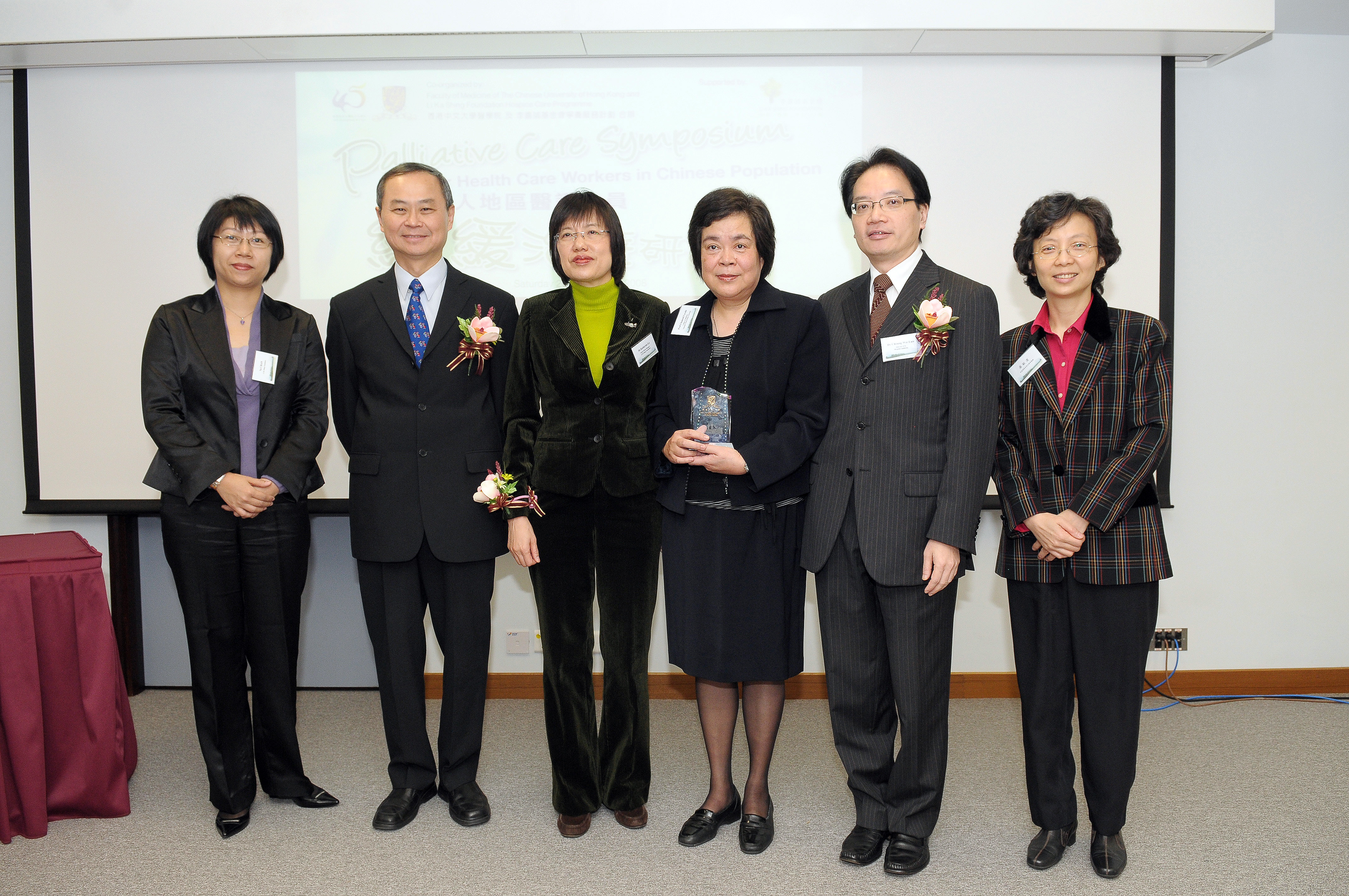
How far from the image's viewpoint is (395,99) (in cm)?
363

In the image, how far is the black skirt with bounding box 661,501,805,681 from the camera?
238 cm

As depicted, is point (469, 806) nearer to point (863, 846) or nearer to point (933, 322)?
point (863, 846)

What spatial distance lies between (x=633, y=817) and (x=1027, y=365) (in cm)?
180

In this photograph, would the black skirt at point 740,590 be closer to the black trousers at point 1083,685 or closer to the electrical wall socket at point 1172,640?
the black trousers at point 1083,685

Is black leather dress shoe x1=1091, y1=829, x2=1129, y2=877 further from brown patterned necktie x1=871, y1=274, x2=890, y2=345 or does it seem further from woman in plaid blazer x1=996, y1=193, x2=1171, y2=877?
brown patterned necktie x1=871, y1=274, x2=890, y2=345

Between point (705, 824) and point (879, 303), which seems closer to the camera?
point (879, 303)

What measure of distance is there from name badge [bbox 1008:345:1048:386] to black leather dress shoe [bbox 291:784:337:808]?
2525 millimetres

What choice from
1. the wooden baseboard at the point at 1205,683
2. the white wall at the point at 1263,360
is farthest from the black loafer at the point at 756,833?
the white wall at the point at 1263,360

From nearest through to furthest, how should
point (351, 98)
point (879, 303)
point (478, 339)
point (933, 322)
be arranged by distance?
point (933, 322), point (879, 303), point (478, 339), point (351, 98)

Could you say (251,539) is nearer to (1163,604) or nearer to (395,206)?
(395,206)

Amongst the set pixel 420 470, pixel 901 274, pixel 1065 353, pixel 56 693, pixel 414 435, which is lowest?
pixel 56 693

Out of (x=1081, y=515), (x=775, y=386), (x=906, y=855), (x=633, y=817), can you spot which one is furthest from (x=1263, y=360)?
(x=633, y=817)

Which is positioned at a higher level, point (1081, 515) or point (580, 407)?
point (580, 407)

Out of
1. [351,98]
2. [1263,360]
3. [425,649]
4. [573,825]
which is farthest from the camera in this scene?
[1263,360]
